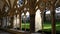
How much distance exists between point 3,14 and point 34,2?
3.00 ft

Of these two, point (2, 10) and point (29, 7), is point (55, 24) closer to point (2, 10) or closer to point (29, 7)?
point (29, 7)

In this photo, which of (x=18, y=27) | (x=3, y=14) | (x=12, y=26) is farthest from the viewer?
(x=3, y=14)

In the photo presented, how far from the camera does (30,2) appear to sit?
122cm

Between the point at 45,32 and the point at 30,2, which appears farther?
the point at 30,2

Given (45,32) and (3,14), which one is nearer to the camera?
(45,32)

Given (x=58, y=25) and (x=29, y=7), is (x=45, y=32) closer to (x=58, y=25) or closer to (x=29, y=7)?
(x=58, y=25)

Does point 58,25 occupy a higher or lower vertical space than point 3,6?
lower

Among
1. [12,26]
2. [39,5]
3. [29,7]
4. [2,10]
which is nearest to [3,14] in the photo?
[2,10]

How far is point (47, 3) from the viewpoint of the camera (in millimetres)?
1020

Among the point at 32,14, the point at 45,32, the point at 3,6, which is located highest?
the point at 3,6

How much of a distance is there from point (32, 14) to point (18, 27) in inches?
18.4

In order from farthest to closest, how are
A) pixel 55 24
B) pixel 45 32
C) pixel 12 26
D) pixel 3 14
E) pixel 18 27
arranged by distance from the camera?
pixel 3 14 → pixel 12 26 → pixel 18 27 → pixel 45 32 → pixel 55 24

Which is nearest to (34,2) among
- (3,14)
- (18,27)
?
(18,27)

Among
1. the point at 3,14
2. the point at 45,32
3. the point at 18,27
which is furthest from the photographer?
the point at 3,14
